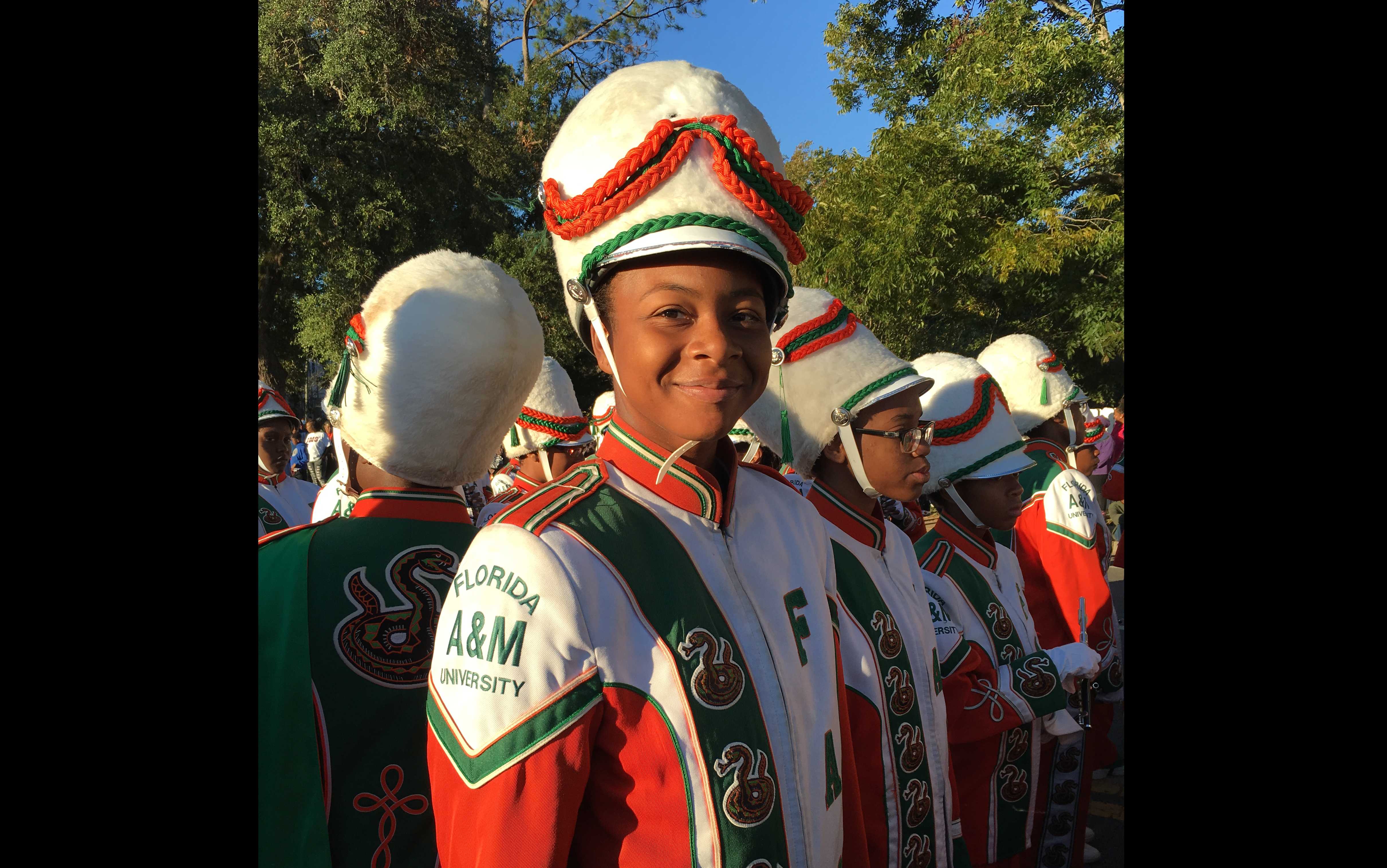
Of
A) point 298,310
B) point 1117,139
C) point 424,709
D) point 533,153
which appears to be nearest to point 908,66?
point 1117,139

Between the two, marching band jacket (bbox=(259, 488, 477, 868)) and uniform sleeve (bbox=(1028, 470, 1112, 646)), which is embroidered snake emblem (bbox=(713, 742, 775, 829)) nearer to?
marching band jacket (bbox=(259, 488, 477, 868))

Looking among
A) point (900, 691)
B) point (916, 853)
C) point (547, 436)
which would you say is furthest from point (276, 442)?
point (916, 853)

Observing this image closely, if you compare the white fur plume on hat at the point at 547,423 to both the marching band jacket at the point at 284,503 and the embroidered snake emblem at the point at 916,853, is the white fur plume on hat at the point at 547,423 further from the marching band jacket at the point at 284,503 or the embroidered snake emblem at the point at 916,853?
the embroidered snake emblem at the point at 916,853

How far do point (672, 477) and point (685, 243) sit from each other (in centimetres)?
40

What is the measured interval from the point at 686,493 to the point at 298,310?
61.6 ft

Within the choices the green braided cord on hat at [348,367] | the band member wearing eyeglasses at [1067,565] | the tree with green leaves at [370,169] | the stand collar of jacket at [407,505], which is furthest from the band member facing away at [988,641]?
the tree with green leaves at [370,169]

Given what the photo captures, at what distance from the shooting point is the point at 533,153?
22.3 meters

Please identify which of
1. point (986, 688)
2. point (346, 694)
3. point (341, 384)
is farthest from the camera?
point (986, 688)

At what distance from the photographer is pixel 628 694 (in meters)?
1.41

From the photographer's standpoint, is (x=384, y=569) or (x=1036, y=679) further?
(x=1036, y=679)

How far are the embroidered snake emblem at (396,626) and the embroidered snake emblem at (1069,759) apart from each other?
2.64 m

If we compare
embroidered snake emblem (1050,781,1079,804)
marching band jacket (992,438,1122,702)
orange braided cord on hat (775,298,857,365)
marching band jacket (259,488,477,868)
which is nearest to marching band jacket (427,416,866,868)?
marching band jacket (259,488,477,868)

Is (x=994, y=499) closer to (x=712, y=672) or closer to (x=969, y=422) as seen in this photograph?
(x=969, y=422)

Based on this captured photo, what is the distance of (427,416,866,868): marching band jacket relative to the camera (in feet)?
4.38
